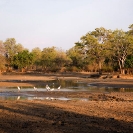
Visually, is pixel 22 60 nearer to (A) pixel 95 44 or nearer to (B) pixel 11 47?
(B) pixel 11 47

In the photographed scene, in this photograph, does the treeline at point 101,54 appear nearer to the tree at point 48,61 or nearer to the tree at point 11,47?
the tree at point 48,61

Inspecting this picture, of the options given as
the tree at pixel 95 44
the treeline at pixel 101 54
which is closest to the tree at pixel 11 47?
the treeline at pixel 101 54

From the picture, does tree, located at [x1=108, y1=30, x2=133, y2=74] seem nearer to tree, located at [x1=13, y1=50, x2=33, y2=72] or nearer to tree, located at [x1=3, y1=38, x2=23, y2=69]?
tree, located at [x1=13, y1=50, x2=33, y2=72]

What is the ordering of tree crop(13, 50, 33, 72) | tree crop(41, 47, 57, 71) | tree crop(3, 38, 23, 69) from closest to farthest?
tree crop(13, 50, 33, 72), tree crop(41, 47, 57, 71), tree crop(3, 38, 23, 69)

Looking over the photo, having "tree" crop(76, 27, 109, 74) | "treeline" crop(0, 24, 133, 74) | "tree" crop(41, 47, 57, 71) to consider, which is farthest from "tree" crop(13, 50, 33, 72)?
"tree" crop(76, 27, 109, 74)

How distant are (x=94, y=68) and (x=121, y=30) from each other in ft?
103

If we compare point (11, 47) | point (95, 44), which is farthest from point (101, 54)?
point (11, 47)

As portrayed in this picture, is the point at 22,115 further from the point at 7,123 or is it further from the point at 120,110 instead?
the point at 120,110

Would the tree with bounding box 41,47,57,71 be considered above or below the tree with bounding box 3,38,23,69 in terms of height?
below

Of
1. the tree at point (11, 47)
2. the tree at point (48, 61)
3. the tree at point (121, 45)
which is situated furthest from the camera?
the tree at point (11, 47)

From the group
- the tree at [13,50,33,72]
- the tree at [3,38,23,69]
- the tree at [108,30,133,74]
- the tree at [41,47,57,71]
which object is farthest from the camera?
the tree at [3,38,23,69]

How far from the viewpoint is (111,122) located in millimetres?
10633

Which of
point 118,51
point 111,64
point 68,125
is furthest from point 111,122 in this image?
point 111,64

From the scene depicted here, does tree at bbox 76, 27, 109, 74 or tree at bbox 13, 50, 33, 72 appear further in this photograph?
tree at bbox 13, 50, 33, 72
